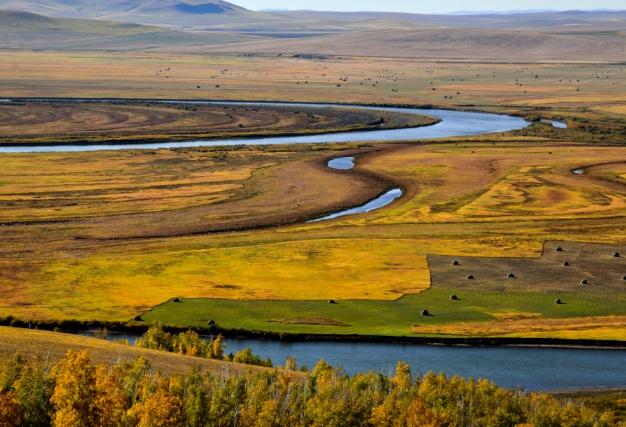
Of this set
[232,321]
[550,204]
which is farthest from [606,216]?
[232,321]

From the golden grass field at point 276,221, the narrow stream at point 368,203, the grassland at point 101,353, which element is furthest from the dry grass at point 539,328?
the narrow stream at point 368,203

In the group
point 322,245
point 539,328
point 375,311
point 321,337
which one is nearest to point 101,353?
point 321,337

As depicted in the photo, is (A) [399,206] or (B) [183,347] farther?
(A) [399,206]

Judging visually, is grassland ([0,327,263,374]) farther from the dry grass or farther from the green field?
the dry grass

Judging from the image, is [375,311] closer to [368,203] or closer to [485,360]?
[485,360]

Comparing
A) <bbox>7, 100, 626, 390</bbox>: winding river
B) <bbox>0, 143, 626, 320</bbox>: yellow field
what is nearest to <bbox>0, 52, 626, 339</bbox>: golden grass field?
<bbox>0, 143, 626, 320</bbox>: yellow field

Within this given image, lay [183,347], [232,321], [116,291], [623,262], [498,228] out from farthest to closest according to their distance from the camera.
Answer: [498,228] → [623,262] → [116,291] → [232,321] → [183,347]

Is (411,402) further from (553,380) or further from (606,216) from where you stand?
(606,216)

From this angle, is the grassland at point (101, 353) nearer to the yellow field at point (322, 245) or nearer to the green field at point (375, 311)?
the green field at point (375, 311)
